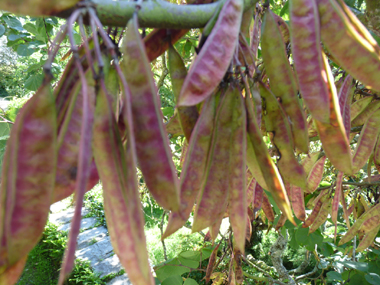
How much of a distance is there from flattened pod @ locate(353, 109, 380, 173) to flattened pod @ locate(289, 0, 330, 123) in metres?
0.61

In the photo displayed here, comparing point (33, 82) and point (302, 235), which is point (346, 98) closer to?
point (302, 235)

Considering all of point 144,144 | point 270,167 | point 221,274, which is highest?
point 144,144

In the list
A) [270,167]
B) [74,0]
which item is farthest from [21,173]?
[270,167]

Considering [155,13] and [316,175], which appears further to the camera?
[316,175]

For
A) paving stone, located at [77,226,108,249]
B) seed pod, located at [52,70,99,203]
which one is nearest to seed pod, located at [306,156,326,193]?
seed pod, located at [52,70,99,203]

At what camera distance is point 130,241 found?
1.25 ft

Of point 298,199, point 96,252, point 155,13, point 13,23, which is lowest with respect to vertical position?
point 96,252

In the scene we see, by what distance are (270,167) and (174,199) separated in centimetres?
25

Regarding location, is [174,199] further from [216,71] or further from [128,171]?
[216,71]

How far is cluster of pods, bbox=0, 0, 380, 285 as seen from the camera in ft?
1.28

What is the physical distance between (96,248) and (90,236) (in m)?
0.44

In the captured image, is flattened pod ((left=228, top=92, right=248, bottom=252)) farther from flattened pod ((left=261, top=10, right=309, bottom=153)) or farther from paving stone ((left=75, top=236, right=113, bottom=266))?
paving stone ((left=75, top=236, right=113, bottom=266))

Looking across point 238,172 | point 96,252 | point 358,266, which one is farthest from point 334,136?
point 96,252

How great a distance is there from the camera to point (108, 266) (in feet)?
13.3
